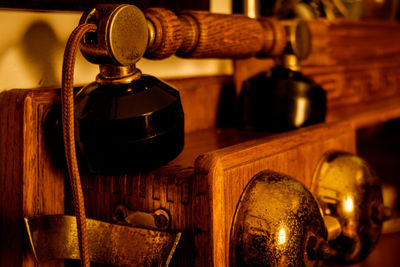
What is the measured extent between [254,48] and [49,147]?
1.54ft

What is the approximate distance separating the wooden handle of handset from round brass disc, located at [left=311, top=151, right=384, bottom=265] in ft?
0.91

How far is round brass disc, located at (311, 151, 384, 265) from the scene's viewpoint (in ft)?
2.72

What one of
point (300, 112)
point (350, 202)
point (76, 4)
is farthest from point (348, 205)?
point (76, 4)

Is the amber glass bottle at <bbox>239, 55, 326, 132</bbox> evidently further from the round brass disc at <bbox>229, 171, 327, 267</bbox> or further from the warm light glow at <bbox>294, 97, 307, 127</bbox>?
the round brass disc at <bbox>229, 171, 327, 267</bbox>

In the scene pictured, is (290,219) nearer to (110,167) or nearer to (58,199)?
(110,167)

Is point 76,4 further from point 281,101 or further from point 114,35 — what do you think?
point 281,101

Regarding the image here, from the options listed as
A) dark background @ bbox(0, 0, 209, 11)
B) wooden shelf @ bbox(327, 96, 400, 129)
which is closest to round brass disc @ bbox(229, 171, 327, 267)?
dark background @ bbox(0, 0, 209, 11)

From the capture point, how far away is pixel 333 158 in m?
0.88

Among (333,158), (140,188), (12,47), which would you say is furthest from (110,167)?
(333,158)

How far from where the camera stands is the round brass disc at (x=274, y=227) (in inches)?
24.4

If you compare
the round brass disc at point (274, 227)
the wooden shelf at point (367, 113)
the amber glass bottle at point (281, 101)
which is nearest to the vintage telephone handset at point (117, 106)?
the round brass disc at point (274, 227)

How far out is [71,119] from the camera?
58cm

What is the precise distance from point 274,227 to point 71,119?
309 millimetres

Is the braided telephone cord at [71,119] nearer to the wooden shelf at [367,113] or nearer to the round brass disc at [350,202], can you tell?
the round brass disc at [350,202]
